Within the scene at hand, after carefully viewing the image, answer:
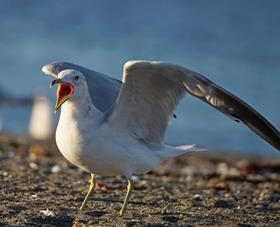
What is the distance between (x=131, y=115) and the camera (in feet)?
21.4

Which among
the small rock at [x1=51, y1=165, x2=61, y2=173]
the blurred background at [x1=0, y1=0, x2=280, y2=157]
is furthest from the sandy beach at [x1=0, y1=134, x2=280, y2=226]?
the blurred background at [x1=0, y1=0, x2=280, y2=157]

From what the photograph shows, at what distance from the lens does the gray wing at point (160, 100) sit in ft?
20.1

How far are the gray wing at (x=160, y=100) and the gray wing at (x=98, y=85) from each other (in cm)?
55

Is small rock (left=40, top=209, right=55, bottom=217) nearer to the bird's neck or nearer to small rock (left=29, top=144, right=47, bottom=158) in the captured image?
the bird's neck

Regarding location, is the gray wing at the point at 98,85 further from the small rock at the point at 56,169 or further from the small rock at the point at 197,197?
the small rock at the point at 56,169

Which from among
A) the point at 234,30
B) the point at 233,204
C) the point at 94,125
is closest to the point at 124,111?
the point at 94,125

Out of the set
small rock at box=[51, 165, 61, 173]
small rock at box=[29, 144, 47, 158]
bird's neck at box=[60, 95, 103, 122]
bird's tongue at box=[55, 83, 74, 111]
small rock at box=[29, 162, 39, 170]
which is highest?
bird's tongue at box=[55, 83, 74, 111]

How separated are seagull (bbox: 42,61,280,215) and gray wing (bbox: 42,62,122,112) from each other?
462 millimetres

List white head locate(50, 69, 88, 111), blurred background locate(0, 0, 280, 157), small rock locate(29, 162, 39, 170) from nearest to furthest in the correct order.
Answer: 1. white head locate(50, 69, 88, 111)
2. small rock locate(29, 162, 39, 170)
3. blurred background locate(0, 0, 280, 157)

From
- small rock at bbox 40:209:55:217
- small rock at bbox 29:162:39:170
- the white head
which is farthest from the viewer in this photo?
small rock at bbox 29:162:39:170

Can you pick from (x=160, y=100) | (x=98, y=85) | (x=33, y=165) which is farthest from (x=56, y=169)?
(x=160, y=100)

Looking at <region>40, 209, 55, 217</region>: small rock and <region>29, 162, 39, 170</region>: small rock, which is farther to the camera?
<region>29, 162, 39, 170</region>: small rock

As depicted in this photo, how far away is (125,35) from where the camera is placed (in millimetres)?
30797

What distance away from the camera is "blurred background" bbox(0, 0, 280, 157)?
61.6 feet
